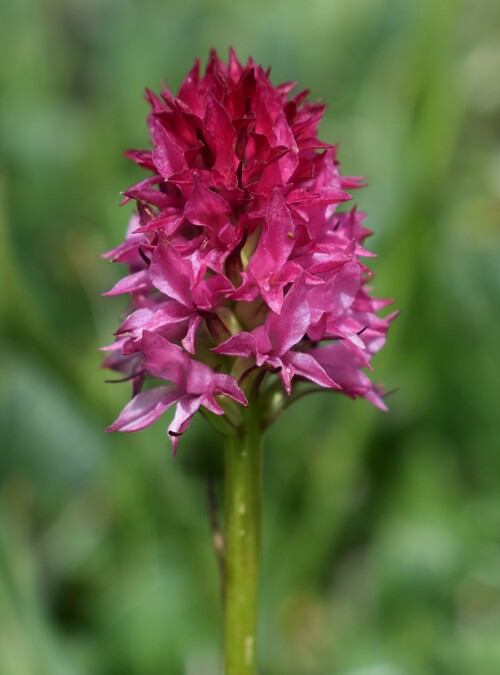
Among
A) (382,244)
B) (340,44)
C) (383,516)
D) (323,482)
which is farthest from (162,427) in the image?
(340,44)

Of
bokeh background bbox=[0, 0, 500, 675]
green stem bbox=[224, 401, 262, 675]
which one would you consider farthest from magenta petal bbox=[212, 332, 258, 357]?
bokeh background bbox=[0, 0, 500, 675]

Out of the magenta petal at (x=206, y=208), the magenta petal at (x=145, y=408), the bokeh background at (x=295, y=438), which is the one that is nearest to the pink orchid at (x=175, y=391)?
the magenta petal at (x=145, y=408)

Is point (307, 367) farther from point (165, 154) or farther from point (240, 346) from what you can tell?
point (165, 154)

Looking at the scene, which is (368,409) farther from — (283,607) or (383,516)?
(283,607)

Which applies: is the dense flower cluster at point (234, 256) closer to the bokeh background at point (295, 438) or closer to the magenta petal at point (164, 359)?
the magenta petal at point (164, 359)

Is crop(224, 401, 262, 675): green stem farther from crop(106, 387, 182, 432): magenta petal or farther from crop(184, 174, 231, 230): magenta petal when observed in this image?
crop(184, 174, 231, 230): magenta petal

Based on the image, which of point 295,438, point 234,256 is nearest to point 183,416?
point 234,256
